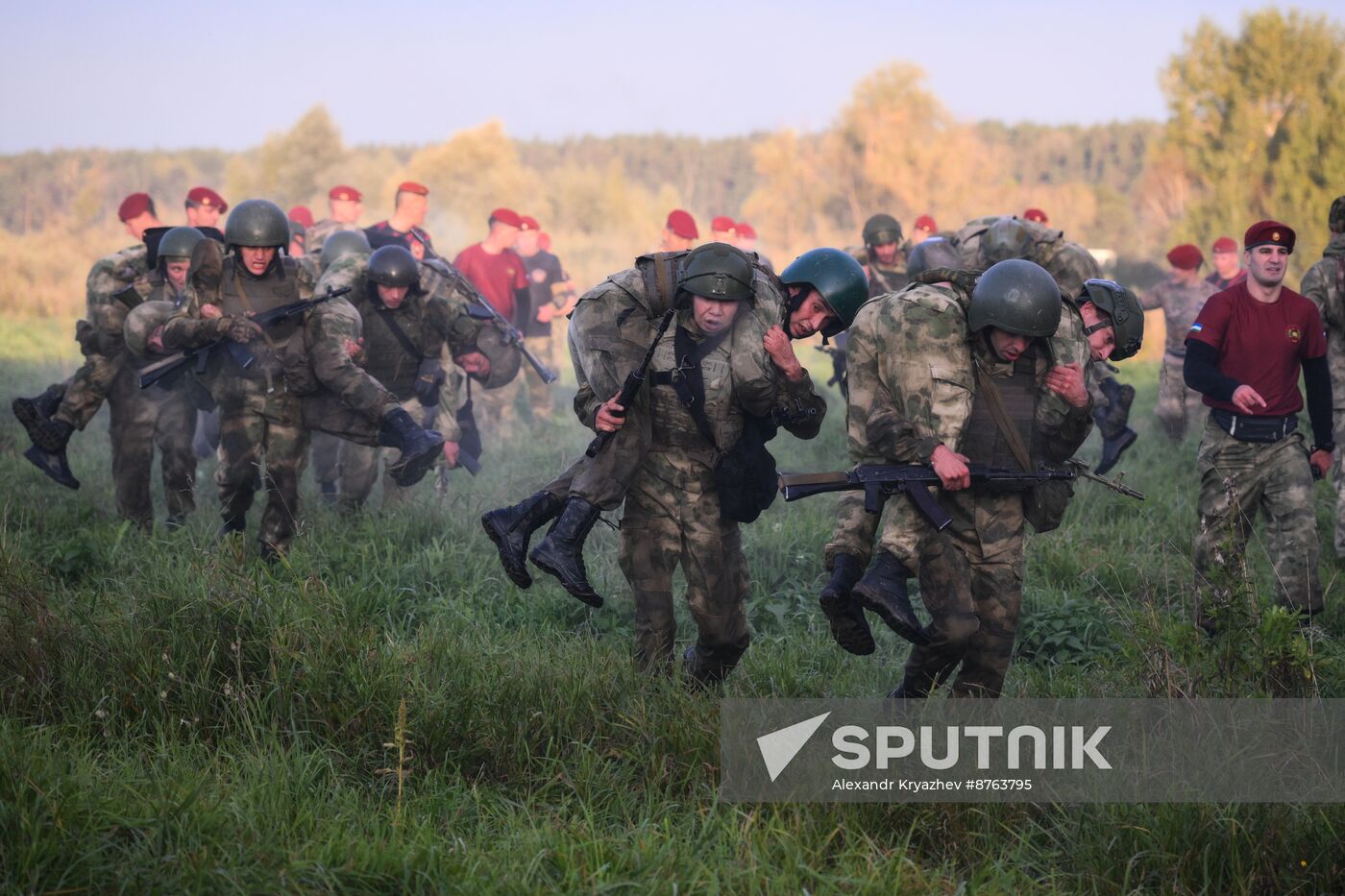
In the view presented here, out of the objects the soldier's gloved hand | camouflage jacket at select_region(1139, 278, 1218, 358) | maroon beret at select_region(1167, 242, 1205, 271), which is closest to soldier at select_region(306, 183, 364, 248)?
the soldier's gloved hand

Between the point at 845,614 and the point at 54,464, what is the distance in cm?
621

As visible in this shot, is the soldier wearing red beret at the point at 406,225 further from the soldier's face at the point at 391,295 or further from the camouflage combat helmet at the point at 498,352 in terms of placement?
the soldier's face at the point at 391,295

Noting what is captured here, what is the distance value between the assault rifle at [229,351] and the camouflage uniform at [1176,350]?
25.8 ft

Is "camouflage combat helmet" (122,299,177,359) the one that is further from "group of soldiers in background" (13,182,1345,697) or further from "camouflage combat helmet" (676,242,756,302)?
"camouflage combat helmet" (676,242,756,302)

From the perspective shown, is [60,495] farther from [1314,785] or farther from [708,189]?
[708,189]

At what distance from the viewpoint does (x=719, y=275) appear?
205 inches

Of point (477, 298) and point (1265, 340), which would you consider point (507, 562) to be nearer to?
point (1265, 340)

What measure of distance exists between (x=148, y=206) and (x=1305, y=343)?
27.6ft

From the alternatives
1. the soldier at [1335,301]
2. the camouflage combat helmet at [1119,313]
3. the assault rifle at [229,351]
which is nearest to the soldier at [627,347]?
the camouflage combat helmet at [1119,313]

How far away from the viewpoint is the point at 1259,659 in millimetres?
4945

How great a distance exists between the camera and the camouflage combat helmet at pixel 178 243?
345 inches

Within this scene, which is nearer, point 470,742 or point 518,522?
point 470,742

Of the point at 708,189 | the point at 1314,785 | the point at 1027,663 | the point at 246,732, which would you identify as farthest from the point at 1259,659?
the point at 708,189

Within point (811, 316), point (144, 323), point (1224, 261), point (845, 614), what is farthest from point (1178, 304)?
point (845, 614)
